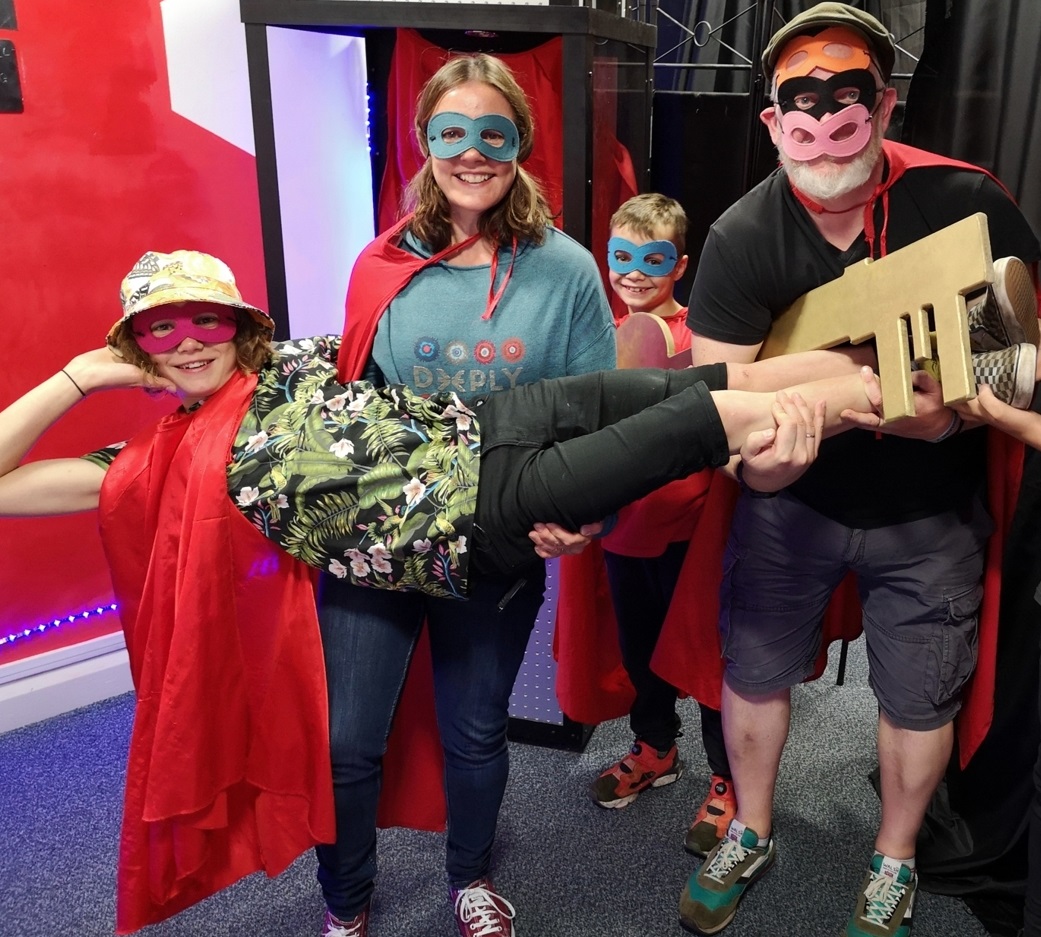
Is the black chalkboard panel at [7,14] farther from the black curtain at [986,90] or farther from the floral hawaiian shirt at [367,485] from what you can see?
the black curtain at [986,90]

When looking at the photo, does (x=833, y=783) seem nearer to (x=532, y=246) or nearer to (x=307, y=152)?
(x=532, y=246)

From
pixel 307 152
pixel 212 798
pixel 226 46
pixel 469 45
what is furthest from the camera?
pixel 226 46

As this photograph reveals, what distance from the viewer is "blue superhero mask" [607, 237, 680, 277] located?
1.94m

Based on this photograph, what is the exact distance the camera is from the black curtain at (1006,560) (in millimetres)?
1761

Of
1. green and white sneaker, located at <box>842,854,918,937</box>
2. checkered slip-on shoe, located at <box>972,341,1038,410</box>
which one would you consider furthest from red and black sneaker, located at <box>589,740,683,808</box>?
checkered slip-on shoe, located at <box>972,341,1038,410</box>

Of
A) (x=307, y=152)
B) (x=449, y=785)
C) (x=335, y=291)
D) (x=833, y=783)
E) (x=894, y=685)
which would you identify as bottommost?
(x=833, y=783)

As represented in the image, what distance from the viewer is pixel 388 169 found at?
2.31 metres

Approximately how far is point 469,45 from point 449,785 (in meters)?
1.70

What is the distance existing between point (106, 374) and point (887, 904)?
1629 millimetres

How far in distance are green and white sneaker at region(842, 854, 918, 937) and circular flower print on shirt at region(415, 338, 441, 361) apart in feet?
4.04

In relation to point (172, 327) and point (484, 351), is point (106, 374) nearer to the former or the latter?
point (172, 327)

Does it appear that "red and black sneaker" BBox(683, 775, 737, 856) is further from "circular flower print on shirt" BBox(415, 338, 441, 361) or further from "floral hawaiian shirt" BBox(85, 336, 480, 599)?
"circular flower print on shirt" BBox(415, 338, 441, 361)

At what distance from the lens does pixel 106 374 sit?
1.45 metres

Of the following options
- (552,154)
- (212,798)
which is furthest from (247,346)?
(552,154)
